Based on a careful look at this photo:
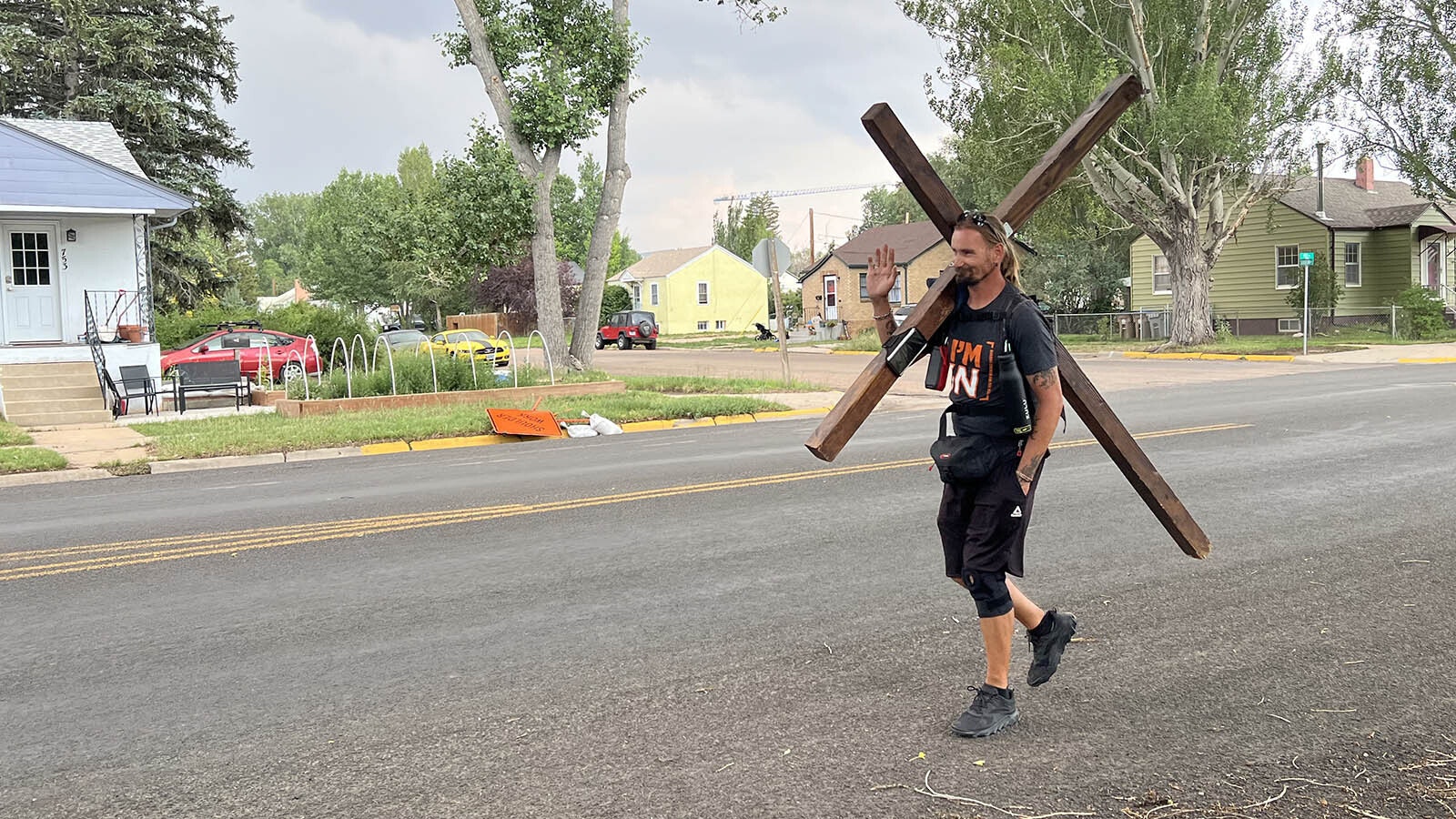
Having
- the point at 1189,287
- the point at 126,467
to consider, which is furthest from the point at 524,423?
the point at 1189,287

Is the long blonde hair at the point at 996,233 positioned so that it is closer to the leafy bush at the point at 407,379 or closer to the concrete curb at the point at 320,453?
the concrete curb at the point at 320,453

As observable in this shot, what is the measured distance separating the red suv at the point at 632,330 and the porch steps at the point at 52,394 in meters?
31.5

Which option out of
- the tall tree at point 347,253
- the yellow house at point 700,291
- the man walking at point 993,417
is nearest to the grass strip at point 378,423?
the man walking at point 993,417

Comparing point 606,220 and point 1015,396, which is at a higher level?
point 606,220

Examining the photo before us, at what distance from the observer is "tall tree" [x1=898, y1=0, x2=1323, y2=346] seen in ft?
92.6

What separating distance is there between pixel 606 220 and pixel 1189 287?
59.3 ft

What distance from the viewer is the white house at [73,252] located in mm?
19484

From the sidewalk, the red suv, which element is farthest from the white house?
the red suv

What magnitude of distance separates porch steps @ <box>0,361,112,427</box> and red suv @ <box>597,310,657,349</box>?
31488mm

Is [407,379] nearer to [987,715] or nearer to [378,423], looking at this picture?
[378,423]

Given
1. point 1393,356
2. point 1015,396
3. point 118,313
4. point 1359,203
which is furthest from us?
point 1359,203

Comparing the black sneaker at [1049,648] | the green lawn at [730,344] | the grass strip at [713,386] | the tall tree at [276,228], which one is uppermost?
the tall tree at [276,228]

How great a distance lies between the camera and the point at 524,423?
47.4 ft

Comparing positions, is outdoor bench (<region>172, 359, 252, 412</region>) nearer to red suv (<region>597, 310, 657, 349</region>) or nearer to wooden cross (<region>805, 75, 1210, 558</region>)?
wooden cross (<region>805, 75, 1210, 558</region>)
